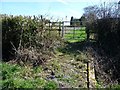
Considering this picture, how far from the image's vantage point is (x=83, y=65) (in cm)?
1516

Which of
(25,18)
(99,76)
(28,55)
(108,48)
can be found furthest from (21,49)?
(108,48)

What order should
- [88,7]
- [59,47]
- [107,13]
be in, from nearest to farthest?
1. [59,47]
2. [107,13]
3. [88,7]

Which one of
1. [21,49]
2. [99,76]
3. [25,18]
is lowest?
[99,76]

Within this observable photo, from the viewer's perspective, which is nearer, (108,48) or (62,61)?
(62,61)

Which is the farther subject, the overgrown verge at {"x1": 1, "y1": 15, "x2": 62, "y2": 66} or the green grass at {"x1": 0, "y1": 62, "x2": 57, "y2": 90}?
the overgrown verge at {"x1": 1, "y1": 15, "x2": 62, "y2": 66}

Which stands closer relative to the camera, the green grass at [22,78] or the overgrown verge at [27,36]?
the green grass at [22,78]

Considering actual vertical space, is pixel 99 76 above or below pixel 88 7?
below

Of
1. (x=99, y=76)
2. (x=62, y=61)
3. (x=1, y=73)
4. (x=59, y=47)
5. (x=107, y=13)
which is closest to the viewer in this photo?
(x=1, y=73)

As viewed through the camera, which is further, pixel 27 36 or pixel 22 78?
pixel 27 36

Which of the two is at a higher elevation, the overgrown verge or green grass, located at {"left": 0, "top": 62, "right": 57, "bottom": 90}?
the overgrown verge

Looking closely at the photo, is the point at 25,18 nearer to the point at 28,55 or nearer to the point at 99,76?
the point at 28,55

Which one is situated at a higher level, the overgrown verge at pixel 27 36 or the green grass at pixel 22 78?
the overgrown verge at pixel 27 36

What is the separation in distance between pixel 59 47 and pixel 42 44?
204cm

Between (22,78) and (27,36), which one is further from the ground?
(27,36)
